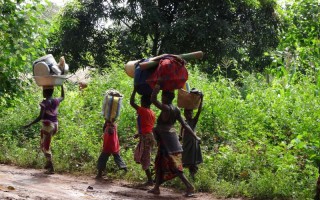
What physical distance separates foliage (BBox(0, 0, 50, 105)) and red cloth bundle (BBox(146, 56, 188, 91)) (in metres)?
3.93

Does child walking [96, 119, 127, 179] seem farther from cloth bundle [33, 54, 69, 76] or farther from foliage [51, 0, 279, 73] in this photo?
foliage [51, 0, 279, 73]

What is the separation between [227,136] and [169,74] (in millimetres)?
2367

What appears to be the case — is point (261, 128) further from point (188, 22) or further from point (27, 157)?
Answer: point (188, 22)

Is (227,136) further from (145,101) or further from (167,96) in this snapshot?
(167,96)

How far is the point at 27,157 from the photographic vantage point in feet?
31.6

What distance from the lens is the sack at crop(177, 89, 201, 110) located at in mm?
7664

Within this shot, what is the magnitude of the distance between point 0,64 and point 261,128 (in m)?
5.08

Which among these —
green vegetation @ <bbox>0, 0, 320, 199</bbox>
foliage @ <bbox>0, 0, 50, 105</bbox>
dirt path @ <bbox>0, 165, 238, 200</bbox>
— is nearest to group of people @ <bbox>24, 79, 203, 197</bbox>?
dirt path @ <bbox>0, 165, 238, 200</bbox>

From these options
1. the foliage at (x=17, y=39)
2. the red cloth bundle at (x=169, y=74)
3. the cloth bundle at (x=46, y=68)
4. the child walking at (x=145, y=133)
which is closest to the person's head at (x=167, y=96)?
the red cloth bundle at (x=169, y=74)

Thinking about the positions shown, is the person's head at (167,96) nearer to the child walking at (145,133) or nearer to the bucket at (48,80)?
the child walking at (145,133)

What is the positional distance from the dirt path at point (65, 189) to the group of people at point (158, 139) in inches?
9.2

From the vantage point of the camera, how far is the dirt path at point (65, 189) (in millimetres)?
6512

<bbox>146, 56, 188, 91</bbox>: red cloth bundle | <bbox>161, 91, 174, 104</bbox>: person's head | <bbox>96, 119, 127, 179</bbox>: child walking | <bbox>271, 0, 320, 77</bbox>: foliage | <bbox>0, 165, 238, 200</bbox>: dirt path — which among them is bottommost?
<bbox>0, 165, 238, 200</bbox>: dirt path

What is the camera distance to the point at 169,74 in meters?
6.69
